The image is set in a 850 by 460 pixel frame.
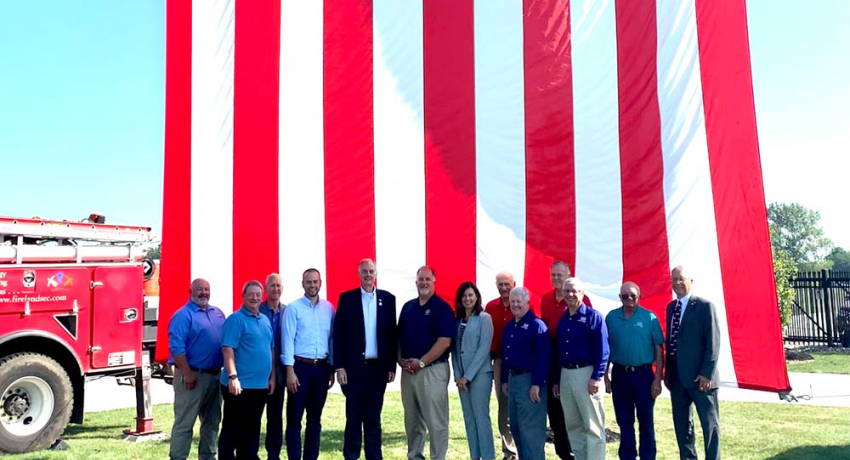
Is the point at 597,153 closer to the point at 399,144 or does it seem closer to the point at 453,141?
the point at 453,141

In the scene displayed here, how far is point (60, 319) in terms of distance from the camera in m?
7.44

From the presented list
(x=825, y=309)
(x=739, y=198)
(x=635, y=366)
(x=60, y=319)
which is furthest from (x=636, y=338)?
(x=825, y=309)

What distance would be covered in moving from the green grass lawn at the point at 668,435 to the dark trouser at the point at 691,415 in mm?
962

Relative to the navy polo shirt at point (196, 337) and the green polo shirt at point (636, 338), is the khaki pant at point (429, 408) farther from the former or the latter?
the navy polo shirt at point (196, 337)

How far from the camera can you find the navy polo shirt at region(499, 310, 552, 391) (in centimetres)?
545

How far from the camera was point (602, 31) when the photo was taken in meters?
6.25

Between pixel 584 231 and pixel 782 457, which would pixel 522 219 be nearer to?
pixel 584 231

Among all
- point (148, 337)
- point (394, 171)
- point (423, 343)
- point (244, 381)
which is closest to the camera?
point (244, 381)

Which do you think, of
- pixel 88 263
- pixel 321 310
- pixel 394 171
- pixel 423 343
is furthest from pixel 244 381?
pixel 88 263

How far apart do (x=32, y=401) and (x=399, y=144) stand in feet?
16.1

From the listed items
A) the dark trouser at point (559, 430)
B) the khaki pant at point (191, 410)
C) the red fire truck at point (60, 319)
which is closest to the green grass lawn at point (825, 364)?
the dark trouser at point (559, 430)

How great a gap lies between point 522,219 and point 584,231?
0.59m

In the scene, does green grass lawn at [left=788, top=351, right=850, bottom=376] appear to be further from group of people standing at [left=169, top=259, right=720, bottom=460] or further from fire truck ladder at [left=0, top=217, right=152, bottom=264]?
fire truck ladder at [left=0, top=217, right=152, bottom=264]

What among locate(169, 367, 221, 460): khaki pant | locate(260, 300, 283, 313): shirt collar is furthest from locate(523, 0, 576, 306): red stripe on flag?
locate(169, 367, 221, 460): khaki pant
